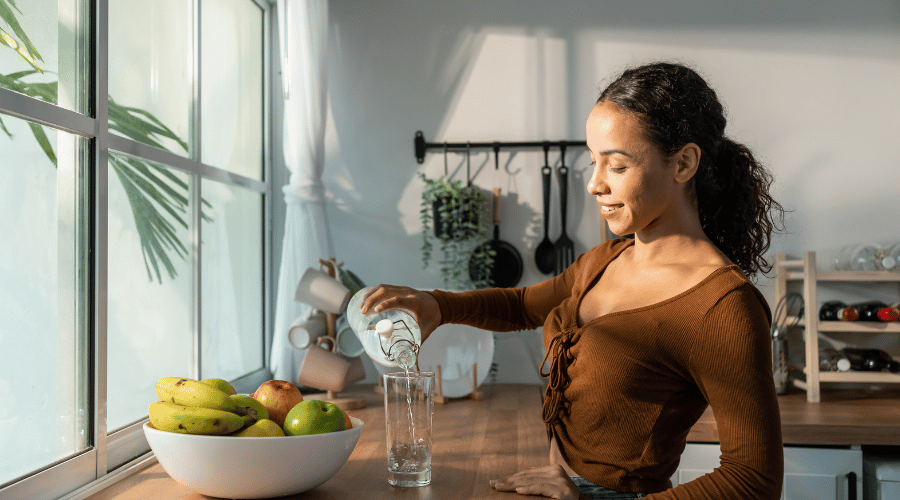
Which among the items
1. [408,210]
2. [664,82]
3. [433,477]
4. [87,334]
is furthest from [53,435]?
[408,210]

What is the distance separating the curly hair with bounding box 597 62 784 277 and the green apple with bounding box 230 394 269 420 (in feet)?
2.15

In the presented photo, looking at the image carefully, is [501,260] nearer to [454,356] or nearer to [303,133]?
[454,356]

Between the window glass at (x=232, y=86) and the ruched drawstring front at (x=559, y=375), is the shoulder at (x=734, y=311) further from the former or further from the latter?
the window glass at (x=232, y=86)

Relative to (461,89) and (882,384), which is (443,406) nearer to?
(461,89)

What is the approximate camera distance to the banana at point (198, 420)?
851 mm

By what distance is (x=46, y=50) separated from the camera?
1.04 m

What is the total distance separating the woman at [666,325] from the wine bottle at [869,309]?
3.88 ft

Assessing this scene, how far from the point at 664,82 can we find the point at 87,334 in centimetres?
102

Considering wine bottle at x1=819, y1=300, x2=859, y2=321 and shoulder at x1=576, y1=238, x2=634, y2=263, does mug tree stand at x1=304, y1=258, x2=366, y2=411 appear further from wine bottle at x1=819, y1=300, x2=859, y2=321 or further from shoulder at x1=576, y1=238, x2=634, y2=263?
wine bottle at x1=819, y1=300, x2=859, y2=321

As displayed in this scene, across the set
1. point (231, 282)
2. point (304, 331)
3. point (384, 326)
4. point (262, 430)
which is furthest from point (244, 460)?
point (231, 282)

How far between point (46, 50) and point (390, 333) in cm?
71

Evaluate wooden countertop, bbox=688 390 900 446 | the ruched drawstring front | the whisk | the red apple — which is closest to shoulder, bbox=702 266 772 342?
the ruched drawstring front

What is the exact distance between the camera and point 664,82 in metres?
0.88

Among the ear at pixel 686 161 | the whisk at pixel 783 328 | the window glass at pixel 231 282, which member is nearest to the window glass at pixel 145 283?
the window glass at pixel 231 282
